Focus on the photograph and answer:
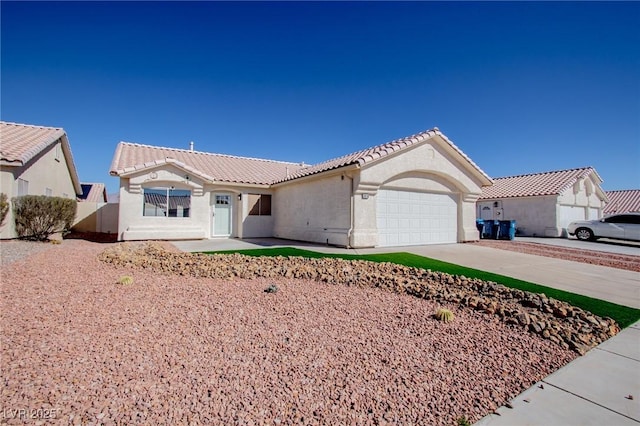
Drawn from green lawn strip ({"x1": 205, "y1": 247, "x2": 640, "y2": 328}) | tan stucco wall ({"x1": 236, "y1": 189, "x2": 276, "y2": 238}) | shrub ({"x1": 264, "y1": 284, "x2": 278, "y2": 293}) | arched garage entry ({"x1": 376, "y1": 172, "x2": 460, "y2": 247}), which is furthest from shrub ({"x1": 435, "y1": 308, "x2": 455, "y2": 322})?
tan stucco wall ({"x1": 236, "y1": 189, "x2": 276, "y2": 238})

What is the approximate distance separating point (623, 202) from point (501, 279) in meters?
38.7

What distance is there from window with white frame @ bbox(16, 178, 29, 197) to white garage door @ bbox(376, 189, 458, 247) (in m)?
14.8

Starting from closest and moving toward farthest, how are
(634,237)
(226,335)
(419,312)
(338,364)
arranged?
(338,364) < (226,335) < (419,312) < (634,237)

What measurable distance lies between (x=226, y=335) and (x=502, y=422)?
3.12m

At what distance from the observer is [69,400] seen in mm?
2637

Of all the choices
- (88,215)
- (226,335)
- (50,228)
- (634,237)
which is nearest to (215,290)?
(226,335)

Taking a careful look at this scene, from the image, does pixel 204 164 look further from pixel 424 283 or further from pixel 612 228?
pixel 612 228

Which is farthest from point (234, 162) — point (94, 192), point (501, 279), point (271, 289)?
point (94, 192)

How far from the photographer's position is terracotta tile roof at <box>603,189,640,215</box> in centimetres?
3169

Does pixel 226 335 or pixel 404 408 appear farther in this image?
pixel 226 335

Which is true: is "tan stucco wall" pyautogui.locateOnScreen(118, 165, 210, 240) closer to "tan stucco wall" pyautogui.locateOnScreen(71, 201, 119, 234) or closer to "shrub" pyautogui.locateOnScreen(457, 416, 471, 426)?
"tan stucco wall" pyautogui.locateOnScreen(71, 201, 119, 234)

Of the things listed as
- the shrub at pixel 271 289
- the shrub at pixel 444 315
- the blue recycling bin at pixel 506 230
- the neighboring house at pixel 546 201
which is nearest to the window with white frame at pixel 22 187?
the shrub at pixel 271 289

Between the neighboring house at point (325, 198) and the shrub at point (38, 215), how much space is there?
7.35ft

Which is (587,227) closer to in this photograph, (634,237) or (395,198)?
(634,237)
